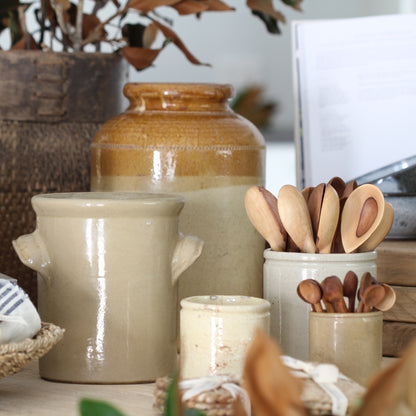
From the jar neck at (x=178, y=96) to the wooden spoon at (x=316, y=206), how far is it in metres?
0.15

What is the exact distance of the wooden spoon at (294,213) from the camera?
560 millimetres

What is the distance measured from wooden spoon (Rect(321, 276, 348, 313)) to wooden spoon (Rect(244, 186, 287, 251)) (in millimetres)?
97

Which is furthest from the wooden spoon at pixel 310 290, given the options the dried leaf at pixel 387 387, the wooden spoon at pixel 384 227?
the dried leaf at pixel 387 387

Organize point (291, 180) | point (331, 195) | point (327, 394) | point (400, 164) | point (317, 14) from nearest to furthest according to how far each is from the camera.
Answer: point (327, 394) → point (331, 195) → point (400, 164) → point (291, 180) → point (317, 14)

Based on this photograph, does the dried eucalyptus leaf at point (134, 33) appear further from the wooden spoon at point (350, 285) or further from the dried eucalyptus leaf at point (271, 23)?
the wooden spoon at point (350, 285)

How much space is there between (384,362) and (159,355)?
0.20 metres

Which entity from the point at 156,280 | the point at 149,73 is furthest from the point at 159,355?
the point at 149,73

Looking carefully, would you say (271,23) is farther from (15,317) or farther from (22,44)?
(15,317)

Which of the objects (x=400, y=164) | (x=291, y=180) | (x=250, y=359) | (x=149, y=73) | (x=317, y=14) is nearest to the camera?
(x=250, y=359)

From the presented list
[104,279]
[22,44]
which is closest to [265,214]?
[104,279]

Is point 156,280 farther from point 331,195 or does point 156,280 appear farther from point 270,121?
point 270,121

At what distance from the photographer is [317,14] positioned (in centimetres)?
282

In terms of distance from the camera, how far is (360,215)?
0.56 metres

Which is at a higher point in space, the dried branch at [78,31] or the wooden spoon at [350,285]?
the dried branch at [78,31]
